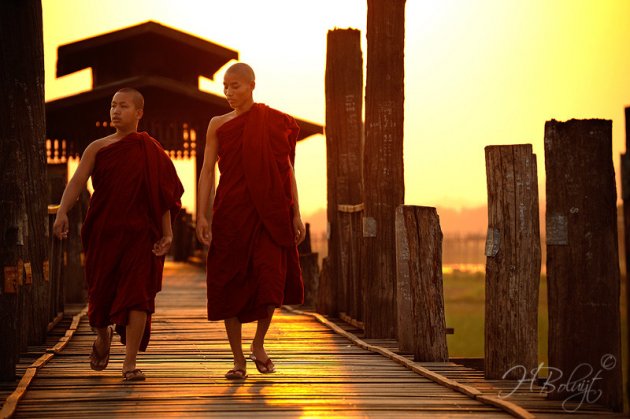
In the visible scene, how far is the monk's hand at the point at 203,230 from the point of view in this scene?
8000mm

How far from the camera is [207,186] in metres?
8.23

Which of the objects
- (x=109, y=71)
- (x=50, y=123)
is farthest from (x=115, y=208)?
(x=109, y=71)

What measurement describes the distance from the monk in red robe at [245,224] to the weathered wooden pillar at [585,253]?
202cm

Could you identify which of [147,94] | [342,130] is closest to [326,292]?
[342,130]

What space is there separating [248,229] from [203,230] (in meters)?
0.30

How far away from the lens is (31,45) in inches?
382

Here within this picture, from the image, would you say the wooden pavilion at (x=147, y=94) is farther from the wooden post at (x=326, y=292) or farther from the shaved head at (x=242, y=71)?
the shaved head at (x=242, y=71)

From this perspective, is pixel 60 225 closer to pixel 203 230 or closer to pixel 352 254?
pixel 203 230

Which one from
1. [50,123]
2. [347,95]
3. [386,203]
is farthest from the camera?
[50,123]

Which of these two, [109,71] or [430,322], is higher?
[109,71]

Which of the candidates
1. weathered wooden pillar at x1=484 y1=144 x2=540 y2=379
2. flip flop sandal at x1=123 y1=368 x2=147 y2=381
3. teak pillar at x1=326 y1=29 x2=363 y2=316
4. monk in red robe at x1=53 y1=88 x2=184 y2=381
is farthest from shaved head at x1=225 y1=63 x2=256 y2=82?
teak pillar at x1=326 y1=29 x2=363 y2=316

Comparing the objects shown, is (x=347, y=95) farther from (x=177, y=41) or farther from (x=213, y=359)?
(x=177, y=41)

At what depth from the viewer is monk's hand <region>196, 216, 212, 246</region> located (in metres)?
8.00

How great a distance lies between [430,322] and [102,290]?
2.56m
